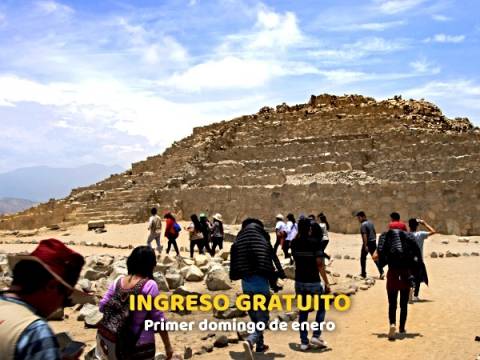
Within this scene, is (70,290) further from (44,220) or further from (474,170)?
(44,220)

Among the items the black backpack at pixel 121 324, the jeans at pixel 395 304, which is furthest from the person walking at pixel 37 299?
the jeans at pixel 395 304

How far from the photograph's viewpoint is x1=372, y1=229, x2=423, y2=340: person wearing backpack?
7.59 meters

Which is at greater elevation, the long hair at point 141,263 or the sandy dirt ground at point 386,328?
the long hair at point 141,263

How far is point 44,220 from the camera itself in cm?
3003

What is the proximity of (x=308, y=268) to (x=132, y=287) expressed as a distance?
10.0 ft

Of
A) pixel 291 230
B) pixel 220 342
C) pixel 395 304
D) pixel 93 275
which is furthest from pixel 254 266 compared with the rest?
pixel 291 230

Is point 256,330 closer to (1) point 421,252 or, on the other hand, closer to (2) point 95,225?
(1) point 421,252

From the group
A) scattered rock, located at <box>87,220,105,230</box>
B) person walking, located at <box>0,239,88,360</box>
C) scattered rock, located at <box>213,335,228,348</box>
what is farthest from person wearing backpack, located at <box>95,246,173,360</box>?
Answer: scattered rock, located at <box>87,220,105,230</box>

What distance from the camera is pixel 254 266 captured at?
6.64 metres

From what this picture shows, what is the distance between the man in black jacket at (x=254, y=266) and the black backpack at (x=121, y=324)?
88.2 inches

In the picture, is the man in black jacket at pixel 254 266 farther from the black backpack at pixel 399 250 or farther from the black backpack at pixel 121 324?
the black backpack at pixel 121 324

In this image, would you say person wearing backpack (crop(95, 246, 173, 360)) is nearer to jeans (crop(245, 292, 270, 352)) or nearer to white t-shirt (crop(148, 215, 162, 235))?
jeans (crop(245, 292, 270, 352))

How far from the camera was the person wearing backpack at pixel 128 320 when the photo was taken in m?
4.42

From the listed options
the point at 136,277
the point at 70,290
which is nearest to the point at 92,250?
the point at 136,277
